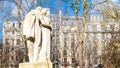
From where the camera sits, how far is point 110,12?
2128cm

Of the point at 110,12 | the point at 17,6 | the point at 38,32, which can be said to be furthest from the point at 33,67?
the point at 17,6

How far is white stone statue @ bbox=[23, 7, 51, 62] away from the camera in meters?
12.5

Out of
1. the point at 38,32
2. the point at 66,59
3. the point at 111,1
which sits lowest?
the point at 66,59

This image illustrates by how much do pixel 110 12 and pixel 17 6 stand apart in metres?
13.4

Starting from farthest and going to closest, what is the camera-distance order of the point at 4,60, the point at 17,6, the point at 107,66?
the point at 4,60 → the point at 107,66 → the point at 17,6

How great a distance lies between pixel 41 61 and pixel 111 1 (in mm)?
11333

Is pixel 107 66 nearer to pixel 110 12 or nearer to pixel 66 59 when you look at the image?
pixel 110 12

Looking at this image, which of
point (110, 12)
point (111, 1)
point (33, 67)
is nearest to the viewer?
point (33, 67)

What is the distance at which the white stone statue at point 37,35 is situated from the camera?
12.5 metres

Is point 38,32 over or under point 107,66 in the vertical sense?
over

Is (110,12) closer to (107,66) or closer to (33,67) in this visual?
(33,67)

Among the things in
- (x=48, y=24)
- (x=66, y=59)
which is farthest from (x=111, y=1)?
(x=66, y=59)

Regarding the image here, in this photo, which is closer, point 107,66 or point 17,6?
point 17,6

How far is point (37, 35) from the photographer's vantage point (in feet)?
41.4
